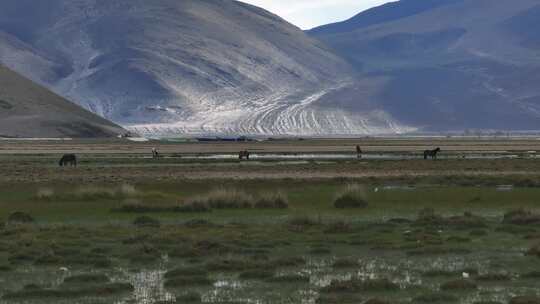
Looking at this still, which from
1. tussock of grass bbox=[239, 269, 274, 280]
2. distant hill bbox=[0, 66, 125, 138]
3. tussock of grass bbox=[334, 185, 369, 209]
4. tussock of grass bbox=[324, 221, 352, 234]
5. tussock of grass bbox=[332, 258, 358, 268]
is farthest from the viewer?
distant hill bbox=[0, 66, 125, 138]

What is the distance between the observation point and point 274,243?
26281 mm

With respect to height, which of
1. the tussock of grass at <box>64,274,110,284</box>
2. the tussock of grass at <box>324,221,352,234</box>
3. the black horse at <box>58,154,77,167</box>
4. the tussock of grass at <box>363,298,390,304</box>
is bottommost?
the tussock of grass at <box>363,298,390,304</box>

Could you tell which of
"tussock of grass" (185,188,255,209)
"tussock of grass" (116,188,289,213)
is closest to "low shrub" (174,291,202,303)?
"tussock of grass" (116,188,289,213)

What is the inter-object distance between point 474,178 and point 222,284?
3198 cm

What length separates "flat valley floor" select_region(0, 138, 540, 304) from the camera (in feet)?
65.2

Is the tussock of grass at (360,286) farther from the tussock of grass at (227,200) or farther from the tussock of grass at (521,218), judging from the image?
the tussock of grass at (227,200)

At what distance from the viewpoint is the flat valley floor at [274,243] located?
19.9 metres

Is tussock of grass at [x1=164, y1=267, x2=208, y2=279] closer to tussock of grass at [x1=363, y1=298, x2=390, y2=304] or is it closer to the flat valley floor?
the flat valley floor

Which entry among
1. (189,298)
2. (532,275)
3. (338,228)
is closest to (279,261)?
(189,298)

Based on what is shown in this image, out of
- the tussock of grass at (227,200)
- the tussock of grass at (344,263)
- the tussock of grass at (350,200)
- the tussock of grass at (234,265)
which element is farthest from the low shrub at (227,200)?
the tussock of grass at (344,263)

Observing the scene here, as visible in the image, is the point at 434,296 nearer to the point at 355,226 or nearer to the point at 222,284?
the point at 222,284

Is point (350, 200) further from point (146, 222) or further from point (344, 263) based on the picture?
point (344, 263)

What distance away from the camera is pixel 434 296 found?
1889 centimetres

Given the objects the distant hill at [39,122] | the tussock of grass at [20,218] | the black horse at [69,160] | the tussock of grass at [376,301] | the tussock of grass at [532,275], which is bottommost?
the tussock of grass at [376,301]
